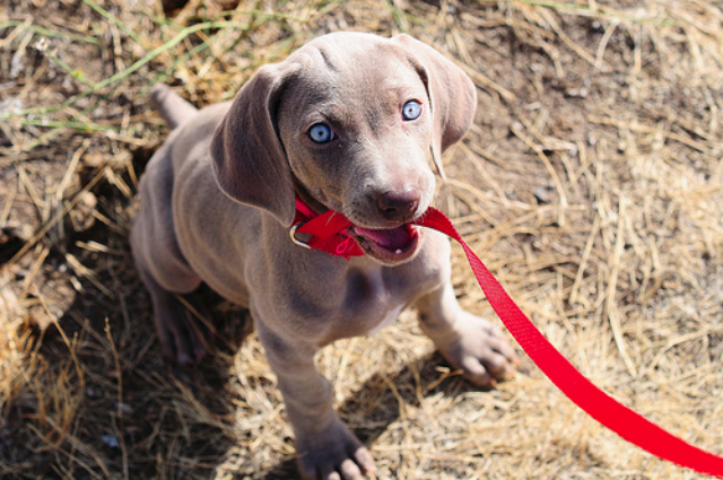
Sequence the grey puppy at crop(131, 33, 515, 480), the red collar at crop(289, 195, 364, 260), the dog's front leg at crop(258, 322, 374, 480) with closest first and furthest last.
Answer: the grey puppy at crop(131, 33, 515, 480)
the red collar at crop(289, 195, 364, 260)
the dog's front leg at crop(258, 322, 374, 480)

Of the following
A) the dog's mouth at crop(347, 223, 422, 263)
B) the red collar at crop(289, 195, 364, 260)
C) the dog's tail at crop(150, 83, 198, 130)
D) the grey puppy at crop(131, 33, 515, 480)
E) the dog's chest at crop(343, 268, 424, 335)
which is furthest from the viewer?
the dog's tail at crop(150, 83, 198, 130)

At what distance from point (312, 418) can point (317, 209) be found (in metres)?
1.39

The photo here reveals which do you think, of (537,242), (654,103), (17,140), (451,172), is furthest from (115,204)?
(654,103)

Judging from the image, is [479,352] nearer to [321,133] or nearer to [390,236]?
[390,236]

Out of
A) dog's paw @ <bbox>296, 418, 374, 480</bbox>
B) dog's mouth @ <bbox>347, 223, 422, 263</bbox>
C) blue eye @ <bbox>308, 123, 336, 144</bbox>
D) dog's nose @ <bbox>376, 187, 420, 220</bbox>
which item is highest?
blue eye @ <bbox>308, 123, 336, 144</bbox>

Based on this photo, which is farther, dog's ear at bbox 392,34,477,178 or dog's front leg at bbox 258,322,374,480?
Result: dog's front leg at bbox 258,322,374,480

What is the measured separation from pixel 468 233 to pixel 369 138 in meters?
2.35

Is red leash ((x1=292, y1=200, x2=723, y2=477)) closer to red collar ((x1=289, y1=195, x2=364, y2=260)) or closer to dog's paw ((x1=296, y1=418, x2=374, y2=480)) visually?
red collar ((x1=289, y1=195, x2=364, y2=260))

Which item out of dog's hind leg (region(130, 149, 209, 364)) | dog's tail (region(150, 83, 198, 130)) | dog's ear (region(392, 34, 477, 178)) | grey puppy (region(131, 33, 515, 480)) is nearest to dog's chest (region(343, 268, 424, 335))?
grey puppy (region(131, 33, 515, 480))

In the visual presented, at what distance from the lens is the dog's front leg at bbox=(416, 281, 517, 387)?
3902 millimetres

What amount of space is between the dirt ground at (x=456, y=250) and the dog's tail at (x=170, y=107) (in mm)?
518

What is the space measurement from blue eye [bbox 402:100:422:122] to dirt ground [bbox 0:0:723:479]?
82.3 inches

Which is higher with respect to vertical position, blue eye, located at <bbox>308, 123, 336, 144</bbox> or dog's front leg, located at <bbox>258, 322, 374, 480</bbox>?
blue eye, located at <bbox>308, 123, 336, 144</bbox>

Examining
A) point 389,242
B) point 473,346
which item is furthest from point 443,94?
point 473,346
